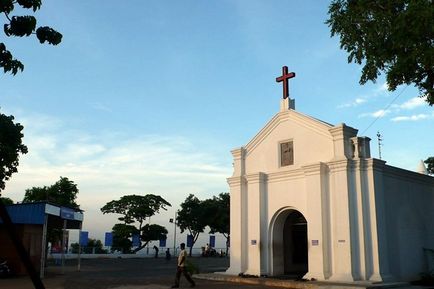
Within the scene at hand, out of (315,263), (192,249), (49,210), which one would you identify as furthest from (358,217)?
(192,249)

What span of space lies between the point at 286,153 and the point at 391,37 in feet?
26.9

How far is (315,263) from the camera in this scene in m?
18.9

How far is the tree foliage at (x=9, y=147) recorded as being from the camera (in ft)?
71.9

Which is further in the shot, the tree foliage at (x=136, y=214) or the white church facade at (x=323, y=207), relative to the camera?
the tree foliage at (x=136, y=214)

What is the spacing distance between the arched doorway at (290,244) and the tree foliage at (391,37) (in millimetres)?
8218

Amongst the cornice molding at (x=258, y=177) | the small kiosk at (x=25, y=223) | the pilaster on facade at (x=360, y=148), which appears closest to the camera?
the pilaster on facade at (x=360, y=148)

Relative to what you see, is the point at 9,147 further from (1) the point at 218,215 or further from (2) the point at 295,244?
(1) the point at 218,215

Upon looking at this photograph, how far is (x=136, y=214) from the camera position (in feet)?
175

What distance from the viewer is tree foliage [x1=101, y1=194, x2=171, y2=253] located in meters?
52.3

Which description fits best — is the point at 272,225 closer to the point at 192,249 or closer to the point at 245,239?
the point at 245,239

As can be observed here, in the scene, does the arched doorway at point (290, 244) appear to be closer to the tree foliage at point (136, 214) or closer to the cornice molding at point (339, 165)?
the cornice molding at point (339, 165)

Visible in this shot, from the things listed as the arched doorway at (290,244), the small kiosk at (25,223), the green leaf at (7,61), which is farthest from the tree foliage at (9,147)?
the green leaf at (7,61)

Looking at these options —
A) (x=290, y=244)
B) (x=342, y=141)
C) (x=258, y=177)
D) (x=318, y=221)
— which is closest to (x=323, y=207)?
(x=318, y=221)

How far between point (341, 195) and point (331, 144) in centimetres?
223
